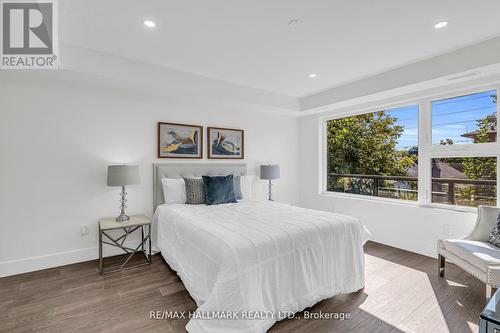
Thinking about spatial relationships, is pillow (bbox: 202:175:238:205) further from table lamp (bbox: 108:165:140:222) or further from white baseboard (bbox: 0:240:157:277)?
white baseboard (bbox: 0:240:157:277)

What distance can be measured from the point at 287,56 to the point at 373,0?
45.7 inches

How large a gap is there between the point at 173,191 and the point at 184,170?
0.45 m

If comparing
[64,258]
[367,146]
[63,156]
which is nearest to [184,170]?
[63,156]

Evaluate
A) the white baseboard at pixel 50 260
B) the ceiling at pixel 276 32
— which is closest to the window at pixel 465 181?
the ceiling at pixel 276 32

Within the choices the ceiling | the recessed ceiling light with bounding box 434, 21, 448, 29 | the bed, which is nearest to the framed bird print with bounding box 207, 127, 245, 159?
the ceiling

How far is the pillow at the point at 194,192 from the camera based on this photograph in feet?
11.6

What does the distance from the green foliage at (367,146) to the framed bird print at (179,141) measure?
273cm

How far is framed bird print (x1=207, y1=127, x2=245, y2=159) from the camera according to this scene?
167 inches

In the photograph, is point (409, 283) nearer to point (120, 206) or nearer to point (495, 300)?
point (495, 300)

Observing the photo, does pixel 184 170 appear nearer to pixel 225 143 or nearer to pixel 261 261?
pixel 225 143

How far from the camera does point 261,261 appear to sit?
1898 millimetres

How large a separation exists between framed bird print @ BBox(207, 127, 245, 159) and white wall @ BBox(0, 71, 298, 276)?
2.38ft

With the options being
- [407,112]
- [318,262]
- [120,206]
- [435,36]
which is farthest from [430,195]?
[120,206]

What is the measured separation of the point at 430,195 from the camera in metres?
3.66
